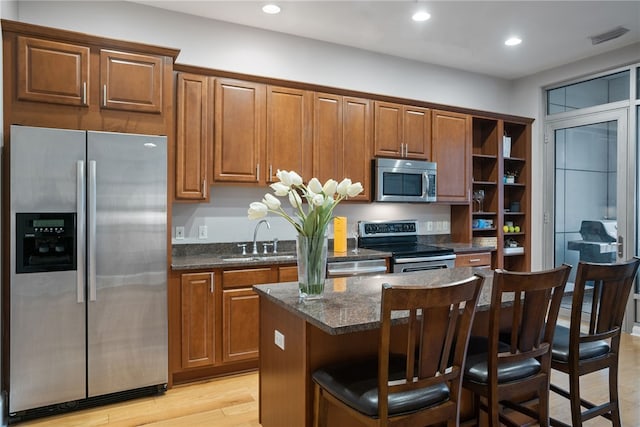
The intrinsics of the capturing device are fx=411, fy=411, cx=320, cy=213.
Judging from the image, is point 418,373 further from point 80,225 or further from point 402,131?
point 402,131

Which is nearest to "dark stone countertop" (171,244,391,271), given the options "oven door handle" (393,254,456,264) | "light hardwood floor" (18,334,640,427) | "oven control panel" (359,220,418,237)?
"oven door handle" (393,254,456,264)

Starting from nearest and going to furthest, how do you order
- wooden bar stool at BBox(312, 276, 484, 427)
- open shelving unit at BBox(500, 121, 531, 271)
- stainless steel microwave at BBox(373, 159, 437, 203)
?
wooden bar stool at BBox(312, 276, 484, 427) < stainless steel microwave at BBox(373, 159, 437, 203) < open shelving unit at BBox(500, 121, 531, 271)

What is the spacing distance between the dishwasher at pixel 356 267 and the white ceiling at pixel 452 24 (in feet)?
7.07

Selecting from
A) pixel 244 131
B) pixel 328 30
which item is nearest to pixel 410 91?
pixel 328 30

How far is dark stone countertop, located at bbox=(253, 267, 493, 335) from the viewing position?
1.57 m

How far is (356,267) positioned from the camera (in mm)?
3607

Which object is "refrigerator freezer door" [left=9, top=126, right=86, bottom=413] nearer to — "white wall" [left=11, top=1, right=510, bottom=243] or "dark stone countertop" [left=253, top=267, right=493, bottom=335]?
"white wall" [left=11, top=1, right=510, bottom=243]

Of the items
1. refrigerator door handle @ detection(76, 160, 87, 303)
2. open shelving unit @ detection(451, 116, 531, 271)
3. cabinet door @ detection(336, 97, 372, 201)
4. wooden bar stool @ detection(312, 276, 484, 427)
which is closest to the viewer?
wooden bar stool @ detection(312, 276, 484, 427)

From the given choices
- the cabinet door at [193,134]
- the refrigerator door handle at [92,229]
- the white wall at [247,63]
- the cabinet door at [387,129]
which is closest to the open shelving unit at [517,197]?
the white wall at [247,63]

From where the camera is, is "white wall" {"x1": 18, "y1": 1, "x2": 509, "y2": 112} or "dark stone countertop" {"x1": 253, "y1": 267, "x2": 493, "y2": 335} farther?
"white wall" {"x1": 18, "y1": 1, "x2": 509, "y2": 112}

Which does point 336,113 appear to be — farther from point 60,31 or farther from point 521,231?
point 521,231

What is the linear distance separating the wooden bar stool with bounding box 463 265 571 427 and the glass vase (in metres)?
0.74

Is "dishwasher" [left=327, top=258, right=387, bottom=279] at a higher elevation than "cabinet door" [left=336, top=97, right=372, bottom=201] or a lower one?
lower

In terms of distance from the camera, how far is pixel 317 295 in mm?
1933
